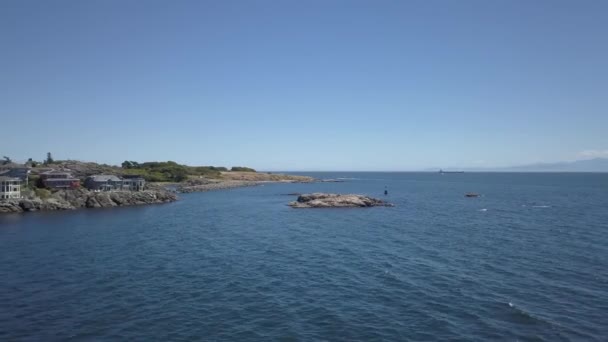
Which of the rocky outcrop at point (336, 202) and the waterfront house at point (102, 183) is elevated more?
the waterfront house at point (102, 183)

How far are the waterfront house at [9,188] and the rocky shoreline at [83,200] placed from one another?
4.33 m

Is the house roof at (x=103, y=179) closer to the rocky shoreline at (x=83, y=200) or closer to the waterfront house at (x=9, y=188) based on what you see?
the rocky shoreline at (x=83, y=200)

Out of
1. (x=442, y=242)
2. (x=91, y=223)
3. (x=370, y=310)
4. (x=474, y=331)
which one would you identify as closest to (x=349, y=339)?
(x=370, y=310)

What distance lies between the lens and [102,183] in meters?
112

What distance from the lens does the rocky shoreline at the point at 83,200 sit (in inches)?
3418

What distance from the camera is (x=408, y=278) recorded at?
35.2m

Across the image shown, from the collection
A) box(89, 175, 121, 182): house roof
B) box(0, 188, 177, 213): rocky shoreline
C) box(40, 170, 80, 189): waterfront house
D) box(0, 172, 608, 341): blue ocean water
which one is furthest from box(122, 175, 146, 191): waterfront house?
box(0, 172, 608, 341): blue ocean water

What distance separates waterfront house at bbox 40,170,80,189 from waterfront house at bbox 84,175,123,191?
3087 millimetres

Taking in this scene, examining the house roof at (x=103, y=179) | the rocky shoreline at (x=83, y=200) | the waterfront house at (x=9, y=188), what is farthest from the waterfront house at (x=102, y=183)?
the waterfront house at (x=9, y=188)

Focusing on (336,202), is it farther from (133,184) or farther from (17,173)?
(17,173)

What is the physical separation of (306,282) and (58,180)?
327 ft

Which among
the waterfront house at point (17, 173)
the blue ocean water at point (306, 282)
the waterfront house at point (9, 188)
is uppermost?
the waterfront house at point (17, 173)

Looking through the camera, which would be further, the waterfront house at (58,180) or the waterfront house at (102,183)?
the waterfront house at (102,183)

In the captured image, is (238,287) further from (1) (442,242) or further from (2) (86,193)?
(2) (86,193)
